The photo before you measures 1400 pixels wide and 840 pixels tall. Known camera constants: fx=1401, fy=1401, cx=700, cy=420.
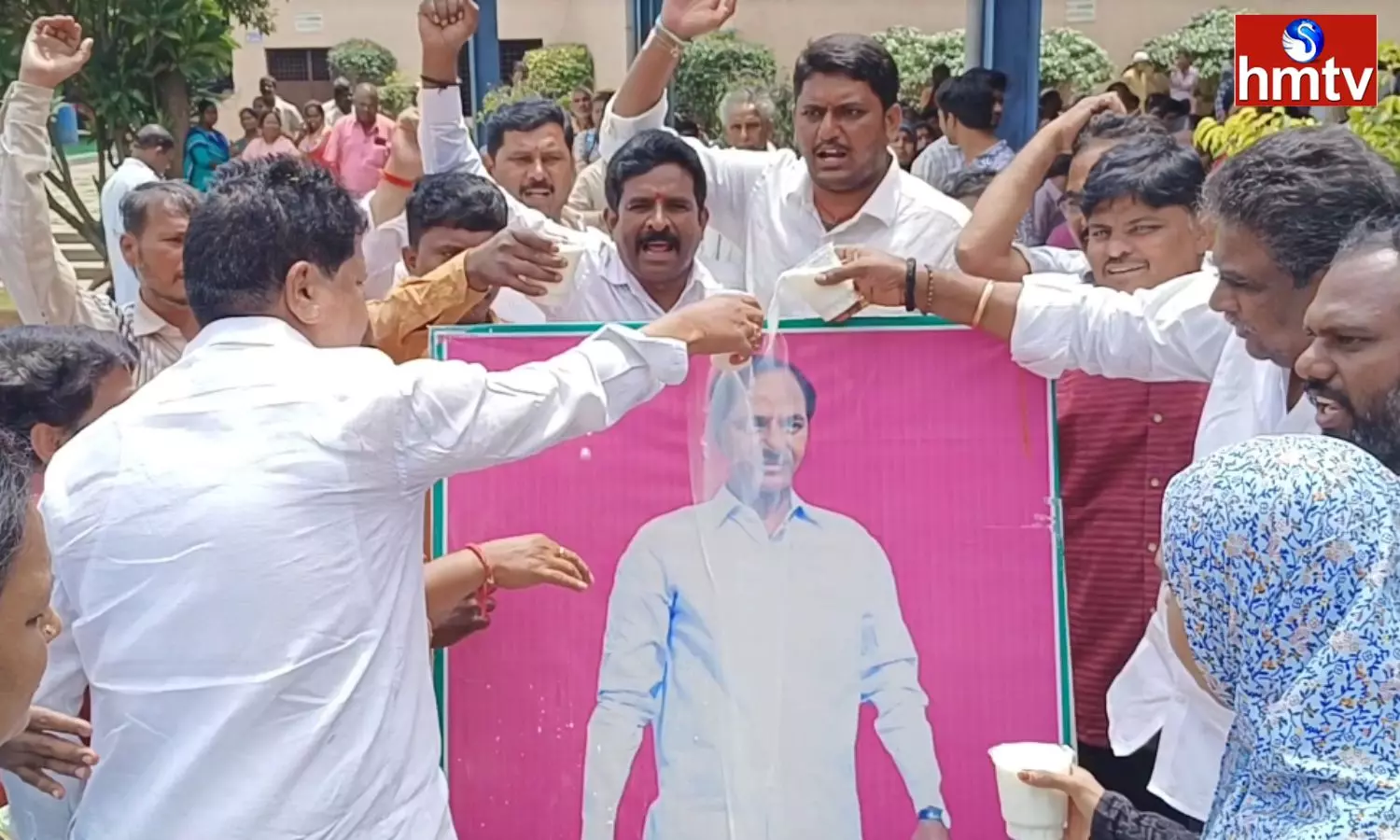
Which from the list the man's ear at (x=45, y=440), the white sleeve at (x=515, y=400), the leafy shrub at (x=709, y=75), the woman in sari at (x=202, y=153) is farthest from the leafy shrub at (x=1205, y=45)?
the man's ear at (x=45, y=440)

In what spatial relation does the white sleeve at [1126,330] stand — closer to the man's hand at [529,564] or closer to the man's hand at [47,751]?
the man's hand at [529,564]

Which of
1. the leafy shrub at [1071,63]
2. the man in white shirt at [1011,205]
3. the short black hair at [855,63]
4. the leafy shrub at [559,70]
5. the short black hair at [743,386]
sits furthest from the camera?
the leafy shrub at [559,70]

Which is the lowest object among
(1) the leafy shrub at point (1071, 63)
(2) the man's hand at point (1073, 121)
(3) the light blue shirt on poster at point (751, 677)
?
(3) the light blue shirt on poster at point (751, 677)

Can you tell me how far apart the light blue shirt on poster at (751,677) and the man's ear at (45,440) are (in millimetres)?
1023

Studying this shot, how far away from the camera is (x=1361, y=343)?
5.99 ft

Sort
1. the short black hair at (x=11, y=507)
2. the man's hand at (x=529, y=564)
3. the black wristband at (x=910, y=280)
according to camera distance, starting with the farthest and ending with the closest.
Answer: the black wristband at (x=910, y=280) → the man's hand at (x=529, y=564) → the short black hair at (x=11, y=507)

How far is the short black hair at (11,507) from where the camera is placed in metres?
1.24

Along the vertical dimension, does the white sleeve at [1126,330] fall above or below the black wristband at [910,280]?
below

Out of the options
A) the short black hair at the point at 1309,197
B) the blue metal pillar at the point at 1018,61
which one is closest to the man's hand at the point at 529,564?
the short black hair at the point at 1309,197

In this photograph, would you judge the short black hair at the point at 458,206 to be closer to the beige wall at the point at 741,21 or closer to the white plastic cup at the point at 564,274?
the white plastic cup at the point at 564,274

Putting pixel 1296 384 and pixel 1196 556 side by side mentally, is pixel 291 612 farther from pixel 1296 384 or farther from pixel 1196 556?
pixel 1296 384

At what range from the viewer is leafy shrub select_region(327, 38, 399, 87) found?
20508 millimetres

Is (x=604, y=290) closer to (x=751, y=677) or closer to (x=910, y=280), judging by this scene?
(x=910, y=280)

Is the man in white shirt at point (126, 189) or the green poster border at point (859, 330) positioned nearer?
the green poster border at point (859, 330)
